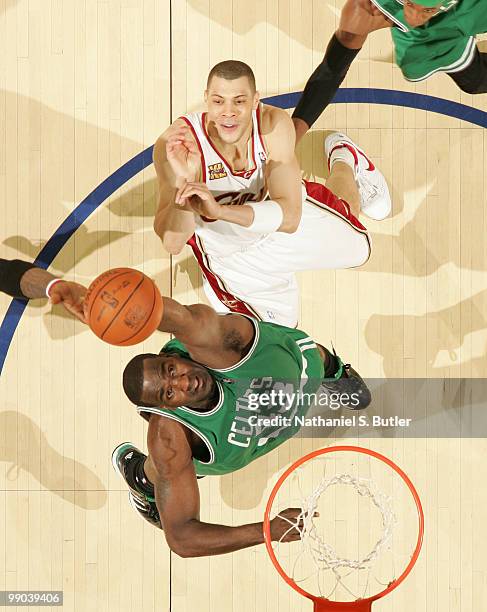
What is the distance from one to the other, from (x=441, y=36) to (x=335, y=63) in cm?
55

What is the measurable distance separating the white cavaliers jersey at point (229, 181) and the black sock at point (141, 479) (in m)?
1.20

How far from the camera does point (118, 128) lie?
152 inches

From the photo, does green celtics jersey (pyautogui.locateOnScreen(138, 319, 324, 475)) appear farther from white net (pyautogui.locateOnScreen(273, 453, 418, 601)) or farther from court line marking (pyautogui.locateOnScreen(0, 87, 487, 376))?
court line marking (pyautogui.locateOnScreen(0, 87, 487, 376))

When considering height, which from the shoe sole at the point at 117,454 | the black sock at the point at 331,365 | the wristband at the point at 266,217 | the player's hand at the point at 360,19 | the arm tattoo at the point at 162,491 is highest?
the player's hand at the point at 360,19

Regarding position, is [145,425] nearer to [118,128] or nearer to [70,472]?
[70,472]

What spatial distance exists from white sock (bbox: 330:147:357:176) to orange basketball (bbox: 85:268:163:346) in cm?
139

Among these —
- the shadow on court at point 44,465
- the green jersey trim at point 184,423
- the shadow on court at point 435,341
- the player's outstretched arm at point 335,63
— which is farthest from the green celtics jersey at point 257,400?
the player's outstretched arm at point 335,63

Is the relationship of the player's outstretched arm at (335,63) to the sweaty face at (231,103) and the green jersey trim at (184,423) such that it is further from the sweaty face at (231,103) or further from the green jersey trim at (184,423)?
the green jersey trim at (184,423)

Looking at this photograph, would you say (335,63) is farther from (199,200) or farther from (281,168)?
(199,200)

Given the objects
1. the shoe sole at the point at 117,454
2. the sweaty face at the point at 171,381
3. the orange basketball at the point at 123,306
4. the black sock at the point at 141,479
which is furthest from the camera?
the shoe sole at the point at 117,454

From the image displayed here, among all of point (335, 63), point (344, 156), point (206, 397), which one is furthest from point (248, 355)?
point (335, 63)

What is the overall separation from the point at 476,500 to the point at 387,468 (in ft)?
1.71

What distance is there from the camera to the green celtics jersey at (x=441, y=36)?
3.47 meters

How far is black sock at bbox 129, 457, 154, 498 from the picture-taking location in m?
3.53
